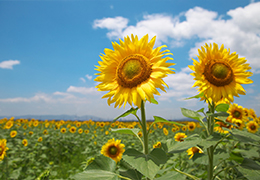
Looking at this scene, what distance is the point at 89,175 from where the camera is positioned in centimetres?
129

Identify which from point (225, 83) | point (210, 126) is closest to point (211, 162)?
point (210, 126)

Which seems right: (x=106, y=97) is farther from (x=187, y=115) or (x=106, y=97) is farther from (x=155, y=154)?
(x=187, y=115)

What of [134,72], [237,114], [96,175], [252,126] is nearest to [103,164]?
[96,175]

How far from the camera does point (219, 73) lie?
6.37ft

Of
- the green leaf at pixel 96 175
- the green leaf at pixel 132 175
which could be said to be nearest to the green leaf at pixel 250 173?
the green leaf at pixel 132 175

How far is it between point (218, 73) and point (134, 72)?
1020mm

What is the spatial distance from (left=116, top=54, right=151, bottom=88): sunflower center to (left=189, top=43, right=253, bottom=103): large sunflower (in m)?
0.72

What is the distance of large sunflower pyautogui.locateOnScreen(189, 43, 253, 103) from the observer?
1921mm

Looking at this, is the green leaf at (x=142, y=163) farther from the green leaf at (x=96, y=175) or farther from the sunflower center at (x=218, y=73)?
the sunflower center at (x=218, y=73)

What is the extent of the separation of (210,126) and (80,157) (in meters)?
Result: 6.32

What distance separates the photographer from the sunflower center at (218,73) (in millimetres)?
1939

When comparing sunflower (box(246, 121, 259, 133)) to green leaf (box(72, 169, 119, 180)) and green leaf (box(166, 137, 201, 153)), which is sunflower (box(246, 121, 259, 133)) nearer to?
green leaf (box(166, 137, 201, 153))

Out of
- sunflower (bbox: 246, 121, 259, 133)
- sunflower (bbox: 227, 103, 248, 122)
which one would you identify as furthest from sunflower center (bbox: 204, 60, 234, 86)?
sunflower (bbox: 246, 121, 259, 133)

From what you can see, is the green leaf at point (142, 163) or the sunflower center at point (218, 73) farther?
the sunflower center at point (218, 73)
